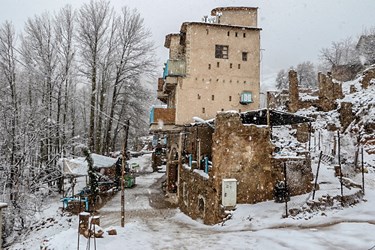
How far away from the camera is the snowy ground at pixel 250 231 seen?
9672 millimetres

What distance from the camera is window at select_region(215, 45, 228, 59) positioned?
22380mm

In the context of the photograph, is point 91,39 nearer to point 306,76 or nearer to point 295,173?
point 295,173

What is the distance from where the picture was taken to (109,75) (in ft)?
99.9

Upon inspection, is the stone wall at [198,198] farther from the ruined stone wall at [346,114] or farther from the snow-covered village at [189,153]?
the ruined stone wall at [346,114]

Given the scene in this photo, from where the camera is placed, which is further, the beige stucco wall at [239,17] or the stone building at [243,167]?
the beige stucco wall at [239,17]

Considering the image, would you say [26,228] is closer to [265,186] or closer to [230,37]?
[265,186]

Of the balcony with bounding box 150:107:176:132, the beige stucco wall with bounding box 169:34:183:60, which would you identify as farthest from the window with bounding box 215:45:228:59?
the balcony with bounding box 150:107:176:132

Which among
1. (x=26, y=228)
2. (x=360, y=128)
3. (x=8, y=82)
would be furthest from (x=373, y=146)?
(x=8, y=82)

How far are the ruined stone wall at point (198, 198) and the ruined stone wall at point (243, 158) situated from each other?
0.68m

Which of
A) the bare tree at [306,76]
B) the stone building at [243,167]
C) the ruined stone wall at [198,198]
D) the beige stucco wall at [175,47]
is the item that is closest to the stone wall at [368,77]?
the beige stucco wall at [175,47]

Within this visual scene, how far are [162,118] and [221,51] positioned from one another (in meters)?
6.33

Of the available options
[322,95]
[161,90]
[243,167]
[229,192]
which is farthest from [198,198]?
[322,95]

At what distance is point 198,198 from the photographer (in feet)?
52.1

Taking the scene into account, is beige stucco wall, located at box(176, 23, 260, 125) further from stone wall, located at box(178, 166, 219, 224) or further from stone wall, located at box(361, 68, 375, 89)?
stone wall, located at box(361, 68, 375, 89)
